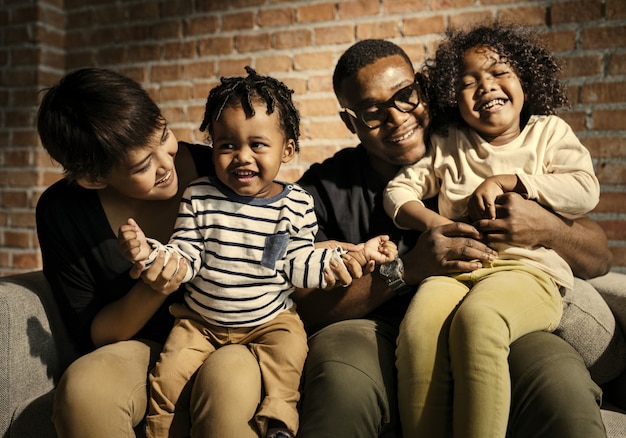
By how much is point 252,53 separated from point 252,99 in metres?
1.42

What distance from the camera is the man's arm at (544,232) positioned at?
4.80ft

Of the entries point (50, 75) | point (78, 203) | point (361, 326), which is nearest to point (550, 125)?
point (361, 326)

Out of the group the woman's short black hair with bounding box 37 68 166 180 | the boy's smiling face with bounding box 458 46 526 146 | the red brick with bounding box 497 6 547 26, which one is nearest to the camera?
the woman's short black hair with bounding box 37 68 166 180

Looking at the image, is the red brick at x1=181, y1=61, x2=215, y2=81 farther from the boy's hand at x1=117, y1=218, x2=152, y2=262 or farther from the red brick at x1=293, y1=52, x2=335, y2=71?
the boy's hand at x1=117, y1=218, x2=152, y2=262

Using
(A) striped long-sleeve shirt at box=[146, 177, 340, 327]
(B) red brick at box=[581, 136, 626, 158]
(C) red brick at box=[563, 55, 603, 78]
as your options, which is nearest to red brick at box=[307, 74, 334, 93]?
(C) red brick at box=[563, 55, 603, 78]

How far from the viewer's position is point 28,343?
1479mm

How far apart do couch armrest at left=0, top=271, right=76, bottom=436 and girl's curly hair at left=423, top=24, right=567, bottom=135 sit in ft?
4.41

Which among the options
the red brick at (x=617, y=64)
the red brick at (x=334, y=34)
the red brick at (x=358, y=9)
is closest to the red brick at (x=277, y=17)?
the red brick at (x=334, y=34)

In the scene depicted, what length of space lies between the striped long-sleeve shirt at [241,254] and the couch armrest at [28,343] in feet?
1.55

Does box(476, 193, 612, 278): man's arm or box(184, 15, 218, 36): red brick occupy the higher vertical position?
box(184, 15, 218, 36): red brick

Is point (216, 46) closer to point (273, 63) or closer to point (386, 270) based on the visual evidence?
point (273, 63)

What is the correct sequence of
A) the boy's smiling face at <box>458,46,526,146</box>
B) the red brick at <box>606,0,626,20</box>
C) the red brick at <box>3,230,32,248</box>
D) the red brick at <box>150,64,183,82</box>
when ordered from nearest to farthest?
the boy's smiling face at <box>458,46,526,146</box>
the red brick at <box>606,0,626,20</box>
the red brick at <box>150,64,183,82</box>
the red brick at <box>3,230,32,248</box>

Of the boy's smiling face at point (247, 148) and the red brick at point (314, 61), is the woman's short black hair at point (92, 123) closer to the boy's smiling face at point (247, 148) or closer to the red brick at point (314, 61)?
the boy's smiling face at point (247, 148)

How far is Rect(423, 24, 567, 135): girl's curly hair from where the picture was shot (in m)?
1.66
